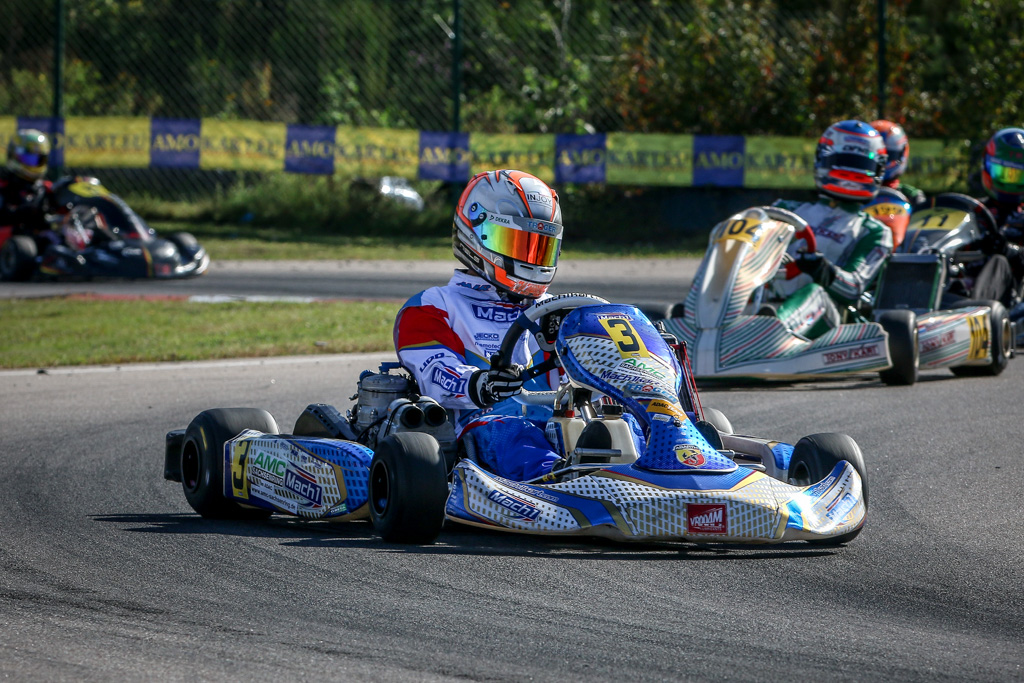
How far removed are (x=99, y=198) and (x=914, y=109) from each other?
9.86 metres

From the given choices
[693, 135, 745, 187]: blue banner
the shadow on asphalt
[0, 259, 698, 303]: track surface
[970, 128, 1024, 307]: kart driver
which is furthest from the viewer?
[693, 135, 745, 187]: blue banner

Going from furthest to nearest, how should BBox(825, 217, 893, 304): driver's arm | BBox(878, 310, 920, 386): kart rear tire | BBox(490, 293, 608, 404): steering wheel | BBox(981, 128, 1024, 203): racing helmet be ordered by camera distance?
BBox(981, 128, 1024, 203): racing helmet < BBox(825, 217, 893, 304): driver's arm < BBox(878, 310, 920, 386): kart rear tire < BBox(490, 293, 608, 404): steering wheel

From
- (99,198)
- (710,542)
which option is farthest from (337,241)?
(710,542)

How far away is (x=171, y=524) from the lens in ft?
15.7

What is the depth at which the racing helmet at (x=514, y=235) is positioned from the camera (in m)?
Result: 5.00

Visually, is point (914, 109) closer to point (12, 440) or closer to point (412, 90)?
point (412, 90)

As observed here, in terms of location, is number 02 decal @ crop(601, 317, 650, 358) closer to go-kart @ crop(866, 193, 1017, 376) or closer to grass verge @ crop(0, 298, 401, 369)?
go-kart @ crop(866, 193, 1017, 376)

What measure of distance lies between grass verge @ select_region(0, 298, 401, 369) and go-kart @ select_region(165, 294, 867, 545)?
4.76m

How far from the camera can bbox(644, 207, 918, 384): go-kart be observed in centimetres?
784

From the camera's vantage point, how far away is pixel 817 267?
27.7 feet

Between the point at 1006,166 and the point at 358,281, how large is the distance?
6401 mm

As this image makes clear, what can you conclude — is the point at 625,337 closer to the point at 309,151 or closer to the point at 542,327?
the point at 542,327

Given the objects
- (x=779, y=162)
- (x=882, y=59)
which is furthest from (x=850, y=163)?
(x=882, y=59)

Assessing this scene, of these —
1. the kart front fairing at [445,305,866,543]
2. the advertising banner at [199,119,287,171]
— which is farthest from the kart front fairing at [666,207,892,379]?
the advertising banner at [199,119,287,171]
